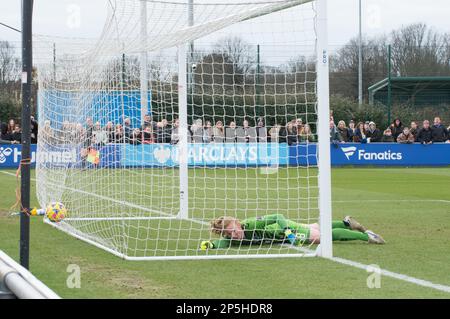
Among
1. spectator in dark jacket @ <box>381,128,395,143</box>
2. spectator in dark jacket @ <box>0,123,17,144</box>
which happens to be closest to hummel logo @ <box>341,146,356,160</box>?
spectator in dark jacket @ <box>381,128,395,143</box>

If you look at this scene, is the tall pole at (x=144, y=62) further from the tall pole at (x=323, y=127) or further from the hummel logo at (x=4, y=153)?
the hummel logo at (x=4, y=153)

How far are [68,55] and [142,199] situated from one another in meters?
4.69

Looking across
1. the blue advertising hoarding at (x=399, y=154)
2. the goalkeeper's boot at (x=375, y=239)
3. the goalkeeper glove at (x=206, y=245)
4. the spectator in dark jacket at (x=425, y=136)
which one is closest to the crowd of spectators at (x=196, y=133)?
the spectator in dark jacket at (x=425, y=136)

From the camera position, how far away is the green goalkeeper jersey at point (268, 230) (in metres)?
10.8

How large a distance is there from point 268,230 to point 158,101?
12.9 ft

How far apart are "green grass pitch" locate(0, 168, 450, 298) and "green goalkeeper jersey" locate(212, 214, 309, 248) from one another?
0.52 metres

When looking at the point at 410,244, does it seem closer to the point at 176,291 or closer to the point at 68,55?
the point at 176,291

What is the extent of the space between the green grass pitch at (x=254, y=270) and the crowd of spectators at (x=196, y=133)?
153 centimetres

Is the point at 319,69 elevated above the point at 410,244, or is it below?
above

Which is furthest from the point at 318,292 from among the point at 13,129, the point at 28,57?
the point at 13,129

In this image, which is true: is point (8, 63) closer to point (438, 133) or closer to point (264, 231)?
point (438, 133)

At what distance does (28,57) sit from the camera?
26.6 feet

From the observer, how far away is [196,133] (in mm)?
19359

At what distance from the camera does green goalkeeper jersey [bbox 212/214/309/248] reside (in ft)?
35.6
